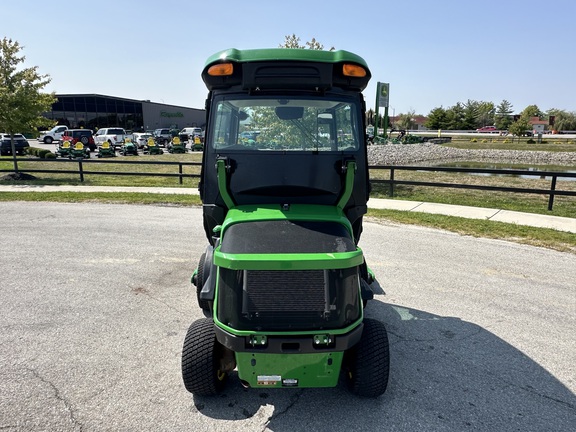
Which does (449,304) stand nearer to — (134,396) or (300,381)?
(300,381)

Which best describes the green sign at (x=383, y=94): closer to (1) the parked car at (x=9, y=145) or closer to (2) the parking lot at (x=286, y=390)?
(1) the parked car at (x=9, y=145)

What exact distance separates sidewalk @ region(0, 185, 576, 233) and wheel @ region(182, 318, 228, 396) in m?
8.08

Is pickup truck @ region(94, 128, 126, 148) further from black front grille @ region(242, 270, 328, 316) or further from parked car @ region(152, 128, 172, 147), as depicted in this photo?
black front grille @ region(242, 270, 328, 316)

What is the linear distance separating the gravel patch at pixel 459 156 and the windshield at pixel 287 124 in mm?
22924

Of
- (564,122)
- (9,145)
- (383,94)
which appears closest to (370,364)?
(383,94)

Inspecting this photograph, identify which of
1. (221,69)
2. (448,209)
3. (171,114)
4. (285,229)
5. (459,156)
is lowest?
(448,209)

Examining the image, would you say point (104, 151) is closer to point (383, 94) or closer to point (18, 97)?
point (18, 97)

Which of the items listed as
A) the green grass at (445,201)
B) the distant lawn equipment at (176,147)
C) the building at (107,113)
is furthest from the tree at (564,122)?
the green grass at (445,201)

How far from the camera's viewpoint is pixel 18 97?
608 inches

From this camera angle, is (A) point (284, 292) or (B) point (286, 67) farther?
(B) point (286, 67)

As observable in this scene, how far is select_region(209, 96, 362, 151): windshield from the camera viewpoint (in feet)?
11.5

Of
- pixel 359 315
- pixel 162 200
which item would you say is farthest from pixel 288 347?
pixel 162 200

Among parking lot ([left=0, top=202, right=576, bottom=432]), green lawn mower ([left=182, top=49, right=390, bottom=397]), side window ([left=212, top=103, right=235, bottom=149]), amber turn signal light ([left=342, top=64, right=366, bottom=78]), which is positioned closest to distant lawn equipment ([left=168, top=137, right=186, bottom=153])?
parking lot ([left=0, top=202, right=576, bottom=432])

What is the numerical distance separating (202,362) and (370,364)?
4.02 ft
